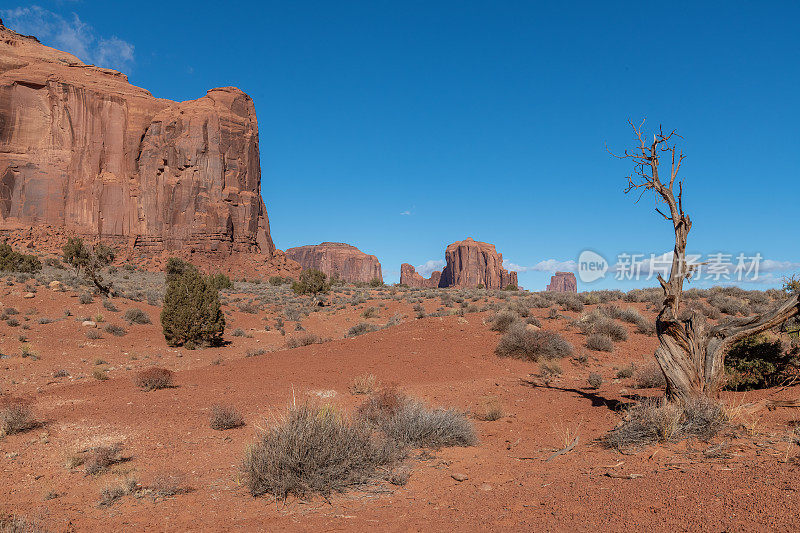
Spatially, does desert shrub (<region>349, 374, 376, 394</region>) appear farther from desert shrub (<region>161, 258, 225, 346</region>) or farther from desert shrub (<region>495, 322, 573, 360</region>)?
desert shrub (<region>161, 258, 225, 346</region>)

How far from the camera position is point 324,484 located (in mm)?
5004

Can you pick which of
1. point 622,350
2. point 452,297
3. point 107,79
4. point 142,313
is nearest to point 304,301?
point 452,297

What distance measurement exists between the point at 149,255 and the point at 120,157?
18609 millimetres

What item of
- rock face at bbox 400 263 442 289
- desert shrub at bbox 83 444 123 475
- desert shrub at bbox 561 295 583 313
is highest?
rock face at bbox 400 263 442 289

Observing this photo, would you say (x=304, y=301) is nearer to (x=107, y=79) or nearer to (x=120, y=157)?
(x=120, y=157)

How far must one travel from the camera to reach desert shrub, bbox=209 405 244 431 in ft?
25.7

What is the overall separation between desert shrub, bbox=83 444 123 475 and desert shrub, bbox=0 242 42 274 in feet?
110

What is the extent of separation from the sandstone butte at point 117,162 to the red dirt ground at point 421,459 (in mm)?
64340

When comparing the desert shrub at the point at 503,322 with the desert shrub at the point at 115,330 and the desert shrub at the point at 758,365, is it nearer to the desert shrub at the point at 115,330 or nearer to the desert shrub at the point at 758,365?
the desert shrub at the point at 758,365

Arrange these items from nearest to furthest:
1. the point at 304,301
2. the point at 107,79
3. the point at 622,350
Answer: the point at 622,350, the point at 304,301, the point at 107,79

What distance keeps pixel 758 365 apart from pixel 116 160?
8736 centimetres

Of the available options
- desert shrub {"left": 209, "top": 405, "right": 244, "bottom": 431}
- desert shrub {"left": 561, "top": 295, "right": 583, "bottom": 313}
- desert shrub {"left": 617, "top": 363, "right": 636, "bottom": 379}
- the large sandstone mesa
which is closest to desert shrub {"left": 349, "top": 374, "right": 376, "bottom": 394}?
desert shrub {"left": 209, "top": 405, "right": 244, "bottom": 431}

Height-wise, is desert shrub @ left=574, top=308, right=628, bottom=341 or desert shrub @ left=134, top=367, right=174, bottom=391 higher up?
desert shrub @ left=574, top=308, right=628, bottom=341

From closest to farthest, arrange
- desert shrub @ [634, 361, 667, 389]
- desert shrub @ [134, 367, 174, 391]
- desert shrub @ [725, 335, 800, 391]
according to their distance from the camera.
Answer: desert shrub @ [725, 335, 800, 391] < desert shrub @ [634, 361, 667, 389] < desert shrub @ [134, 367, 174, 391]
